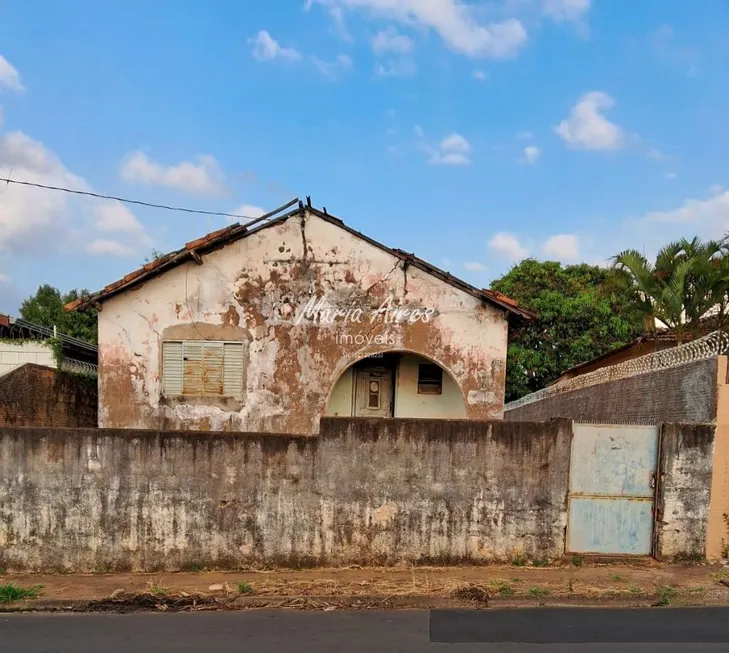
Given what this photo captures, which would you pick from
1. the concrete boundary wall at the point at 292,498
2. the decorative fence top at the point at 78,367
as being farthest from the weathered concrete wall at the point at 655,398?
the decorative fence top at the point at 78,367

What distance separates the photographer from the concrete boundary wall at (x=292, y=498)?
770 cm

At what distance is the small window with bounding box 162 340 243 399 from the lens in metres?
11.1

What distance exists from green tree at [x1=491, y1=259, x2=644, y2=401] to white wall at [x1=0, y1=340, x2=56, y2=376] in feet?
56.7

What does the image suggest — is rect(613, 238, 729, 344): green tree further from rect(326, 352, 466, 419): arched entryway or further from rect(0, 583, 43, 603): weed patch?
rect(0, 583, 43, 603): weed patch

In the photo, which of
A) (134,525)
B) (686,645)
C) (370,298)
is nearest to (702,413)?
(686,645)

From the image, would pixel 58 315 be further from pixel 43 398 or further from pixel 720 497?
pixel 720 497

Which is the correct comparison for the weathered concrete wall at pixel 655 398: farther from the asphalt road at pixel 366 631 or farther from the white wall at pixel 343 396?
the white wall at pixel 343 396

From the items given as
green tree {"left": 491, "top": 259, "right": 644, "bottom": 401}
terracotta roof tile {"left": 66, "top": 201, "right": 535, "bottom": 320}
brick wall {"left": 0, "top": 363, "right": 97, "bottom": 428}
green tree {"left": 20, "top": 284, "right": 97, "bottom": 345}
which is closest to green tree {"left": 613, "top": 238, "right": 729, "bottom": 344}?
terracotta roof tile {"left": 66, "top": 201, "right": 535, "bottom": 320}

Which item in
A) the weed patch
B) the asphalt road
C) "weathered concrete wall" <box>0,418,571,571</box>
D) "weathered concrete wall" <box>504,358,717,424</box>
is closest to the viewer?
the asphalt road

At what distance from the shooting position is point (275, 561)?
7.69m

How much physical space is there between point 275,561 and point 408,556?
66.2 inches

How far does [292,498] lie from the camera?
7.74 metres

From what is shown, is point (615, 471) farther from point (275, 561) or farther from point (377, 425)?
point (275, 561)

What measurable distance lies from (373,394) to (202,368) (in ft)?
11.8
